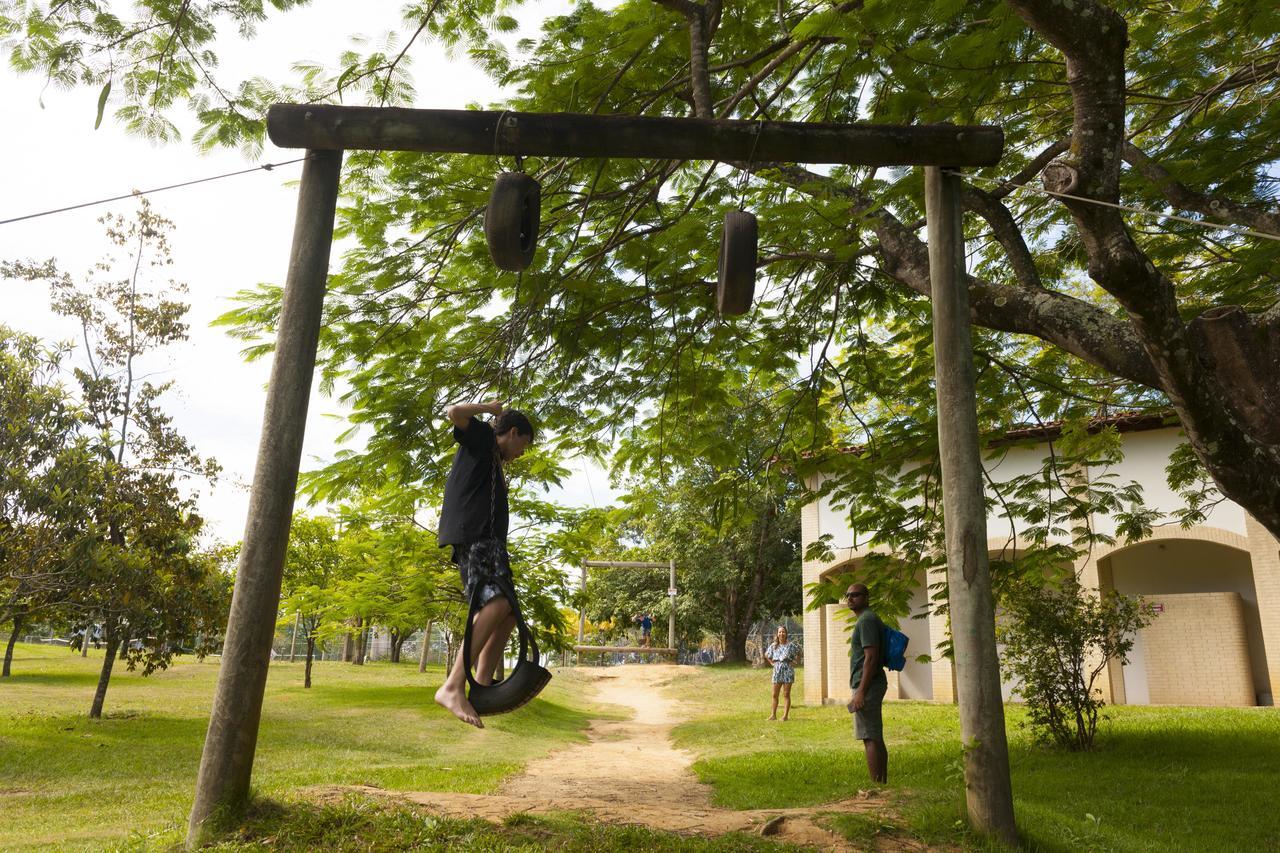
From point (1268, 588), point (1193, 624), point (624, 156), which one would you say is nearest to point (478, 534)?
point (624, 156)

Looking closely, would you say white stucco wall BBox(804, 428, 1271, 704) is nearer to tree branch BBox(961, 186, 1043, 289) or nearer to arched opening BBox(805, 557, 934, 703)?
arched opening BBox(805, 557, 934, 703)

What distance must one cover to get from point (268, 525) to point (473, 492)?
48.1 inches

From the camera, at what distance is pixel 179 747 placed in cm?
1378

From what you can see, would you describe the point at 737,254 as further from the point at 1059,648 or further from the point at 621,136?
the point at 1059,648

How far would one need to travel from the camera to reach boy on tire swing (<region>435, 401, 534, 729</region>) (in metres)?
4.57

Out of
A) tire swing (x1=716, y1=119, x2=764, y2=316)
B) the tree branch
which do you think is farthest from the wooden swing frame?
the tree branch

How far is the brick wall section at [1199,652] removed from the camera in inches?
643

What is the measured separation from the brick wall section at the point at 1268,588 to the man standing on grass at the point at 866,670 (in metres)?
12.1

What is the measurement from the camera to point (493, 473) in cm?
477

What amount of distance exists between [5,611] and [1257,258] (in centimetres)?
1539

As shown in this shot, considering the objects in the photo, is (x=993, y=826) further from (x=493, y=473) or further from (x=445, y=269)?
(x=445, y=269)

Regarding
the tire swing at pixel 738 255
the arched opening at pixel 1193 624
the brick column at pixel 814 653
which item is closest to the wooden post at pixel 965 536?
the tire swing at pixel 738 255

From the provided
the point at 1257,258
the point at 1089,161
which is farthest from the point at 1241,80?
the point at 1089,161

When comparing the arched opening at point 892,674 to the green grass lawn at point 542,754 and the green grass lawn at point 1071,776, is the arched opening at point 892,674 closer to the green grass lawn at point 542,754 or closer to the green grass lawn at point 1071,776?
the green grass lawn at point 542,754
